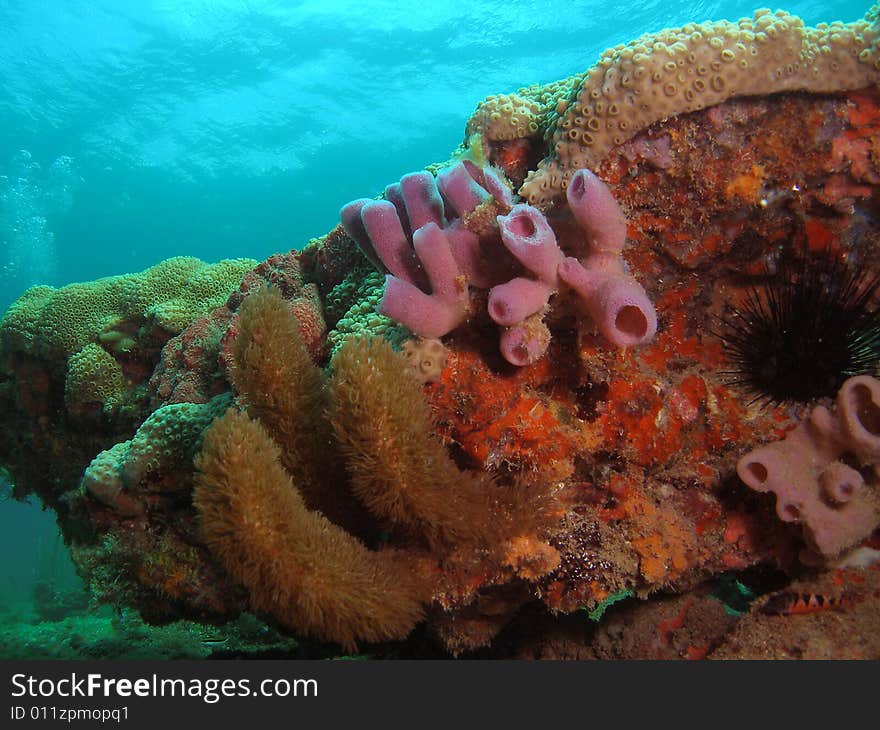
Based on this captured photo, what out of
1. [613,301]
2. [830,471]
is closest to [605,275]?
[613,301]

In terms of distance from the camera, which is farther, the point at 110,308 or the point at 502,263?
the point at 110,308

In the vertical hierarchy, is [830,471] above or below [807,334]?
below

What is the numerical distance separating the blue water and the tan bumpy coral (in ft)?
92.9

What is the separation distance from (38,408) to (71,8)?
37982mm

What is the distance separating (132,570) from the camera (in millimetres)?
3027

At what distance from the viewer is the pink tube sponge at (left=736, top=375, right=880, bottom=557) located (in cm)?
258

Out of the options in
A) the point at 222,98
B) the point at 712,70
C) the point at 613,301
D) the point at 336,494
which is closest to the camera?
the point at 613,301

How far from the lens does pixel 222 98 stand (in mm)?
41000

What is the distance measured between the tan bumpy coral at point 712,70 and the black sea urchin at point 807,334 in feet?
3.23

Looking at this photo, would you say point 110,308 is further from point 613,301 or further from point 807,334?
point 807,334

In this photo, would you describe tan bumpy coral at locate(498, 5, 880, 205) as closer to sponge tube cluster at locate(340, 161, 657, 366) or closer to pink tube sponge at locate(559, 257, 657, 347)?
sponge tube cluster at locate(340, 161, 657, 366)

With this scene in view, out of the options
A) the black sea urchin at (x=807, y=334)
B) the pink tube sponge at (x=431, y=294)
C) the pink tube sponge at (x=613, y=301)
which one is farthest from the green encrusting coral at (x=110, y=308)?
the black sea urchin at (x=807, y=334)

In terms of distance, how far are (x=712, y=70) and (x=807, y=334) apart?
1.46m

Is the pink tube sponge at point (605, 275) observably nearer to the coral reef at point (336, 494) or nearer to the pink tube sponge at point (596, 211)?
the pink tube sponge at point (596, 211)
